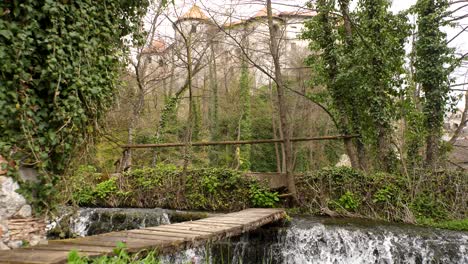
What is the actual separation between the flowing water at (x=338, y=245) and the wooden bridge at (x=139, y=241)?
37.5 inches

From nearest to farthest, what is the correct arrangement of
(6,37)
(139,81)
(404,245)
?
(6,37) < (404,245) < (139,81)

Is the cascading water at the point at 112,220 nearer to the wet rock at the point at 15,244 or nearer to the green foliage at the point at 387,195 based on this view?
the green foliage at the point at 387,195

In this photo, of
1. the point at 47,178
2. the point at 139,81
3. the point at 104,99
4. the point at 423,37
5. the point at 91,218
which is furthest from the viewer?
the point at 139,81

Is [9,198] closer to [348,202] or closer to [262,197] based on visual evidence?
[262,197]

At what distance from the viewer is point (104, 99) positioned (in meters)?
3.85

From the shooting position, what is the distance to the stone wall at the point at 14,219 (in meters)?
3.10

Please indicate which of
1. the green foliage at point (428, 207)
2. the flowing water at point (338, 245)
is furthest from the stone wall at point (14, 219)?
the green foliage at point (428, 207)

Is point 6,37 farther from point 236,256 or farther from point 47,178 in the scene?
point 236,256

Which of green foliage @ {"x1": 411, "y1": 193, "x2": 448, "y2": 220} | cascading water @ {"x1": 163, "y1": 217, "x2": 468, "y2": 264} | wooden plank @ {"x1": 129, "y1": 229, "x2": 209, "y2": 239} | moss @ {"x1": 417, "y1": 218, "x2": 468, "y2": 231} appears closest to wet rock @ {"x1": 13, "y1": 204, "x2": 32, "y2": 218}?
wooden plank @ {"x1": 129, "y1": 229, "x2": 209, "y2": 239}

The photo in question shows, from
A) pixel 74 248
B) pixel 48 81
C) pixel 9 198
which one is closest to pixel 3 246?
pixel 9 198

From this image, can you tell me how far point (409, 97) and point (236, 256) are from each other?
6224 millimetres

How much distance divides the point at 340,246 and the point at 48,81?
196 inches

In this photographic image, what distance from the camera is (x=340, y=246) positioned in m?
6.14

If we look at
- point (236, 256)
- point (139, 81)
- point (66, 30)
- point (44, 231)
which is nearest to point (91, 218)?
point (236, 256)
